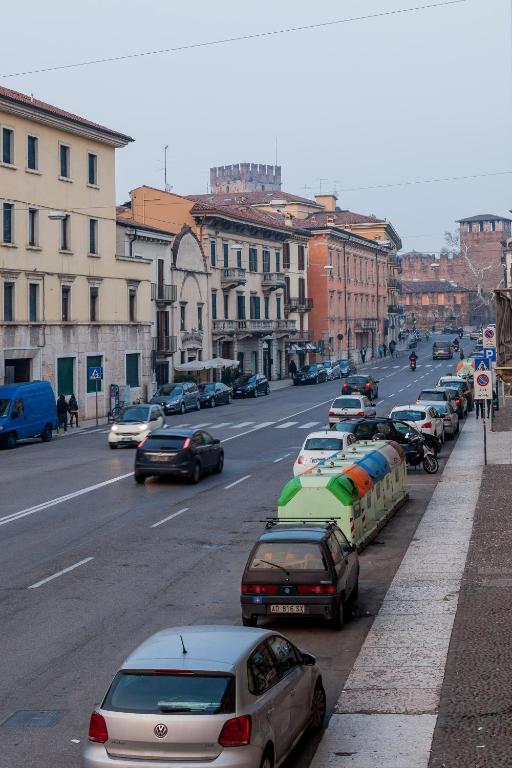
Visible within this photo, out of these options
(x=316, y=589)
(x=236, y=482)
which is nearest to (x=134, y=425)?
(x=236, y=482)

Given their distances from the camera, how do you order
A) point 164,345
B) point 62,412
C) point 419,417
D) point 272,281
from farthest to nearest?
1. point 272,281
2. point 164,345
3. point 62,412
4. point 419,417

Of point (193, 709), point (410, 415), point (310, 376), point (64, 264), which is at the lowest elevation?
point (193, 709)

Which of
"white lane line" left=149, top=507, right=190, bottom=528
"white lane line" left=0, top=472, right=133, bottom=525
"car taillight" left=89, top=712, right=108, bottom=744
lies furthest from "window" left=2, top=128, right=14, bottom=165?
"car taillight" left=89, top=712, right=108, bottom=744

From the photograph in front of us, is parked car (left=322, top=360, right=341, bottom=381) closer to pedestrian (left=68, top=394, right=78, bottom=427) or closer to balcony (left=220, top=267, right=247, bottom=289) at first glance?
balcony (left=220, top=267, right=247, bottom=289)

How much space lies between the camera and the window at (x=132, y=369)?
64.6 meters

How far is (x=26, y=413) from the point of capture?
148 feet

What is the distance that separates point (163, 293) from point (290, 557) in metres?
55.9

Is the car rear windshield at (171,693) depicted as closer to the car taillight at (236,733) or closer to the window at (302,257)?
the car taillight at (236,733)

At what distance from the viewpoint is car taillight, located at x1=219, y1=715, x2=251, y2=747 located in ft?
29.5

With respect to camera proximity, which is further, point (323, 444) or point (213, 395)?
point (213, 395)

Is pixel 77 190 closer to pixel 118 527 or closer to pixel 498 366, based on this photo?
pixel 118 527

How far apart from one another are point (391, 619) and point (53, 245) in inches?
1683

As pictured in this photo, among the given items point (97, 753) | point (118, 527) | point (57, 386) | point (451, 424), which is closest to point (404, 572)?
point (118, 527)

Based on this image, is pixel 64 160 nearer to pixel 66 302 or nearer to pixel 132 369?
pixel 66 302
